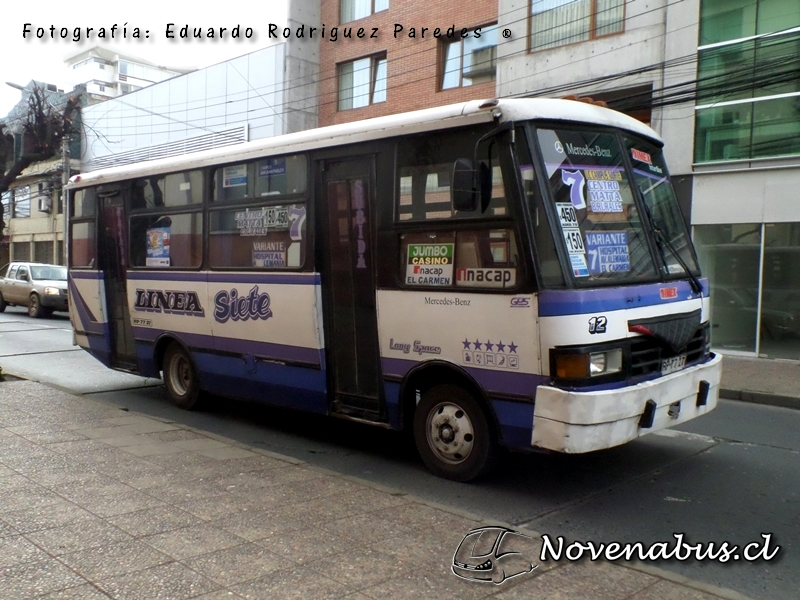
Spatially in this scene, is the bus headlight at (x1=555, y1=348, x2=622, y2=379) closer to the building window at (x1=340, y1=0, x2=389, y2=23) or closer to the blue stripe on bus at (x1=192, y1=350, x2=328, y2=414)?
the blue stripe on bus at (x1=192, y1=350, x2=328, y2=414)

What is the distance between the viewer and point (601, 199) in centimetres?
601

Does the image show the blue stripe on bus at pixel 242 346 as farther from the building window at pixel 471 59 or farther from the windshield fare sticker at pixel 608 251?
the building window at pixel 471 59

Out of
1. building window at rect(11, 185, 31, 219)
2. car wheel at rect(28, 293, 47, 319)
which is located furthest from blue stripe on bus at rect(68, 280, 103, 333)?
building window at rect(11, 185, 31, 219)

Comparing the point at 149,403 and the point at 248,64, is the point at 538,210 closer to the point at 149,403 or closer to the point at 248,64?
the point at 149,403

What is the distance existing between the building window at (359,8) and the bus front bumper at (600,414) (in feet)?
63.5

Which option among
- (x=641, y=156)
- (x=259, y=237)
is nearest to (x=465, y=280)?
(x=641, y=156)

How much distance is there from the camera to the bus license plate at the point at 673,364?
6016 millimetres

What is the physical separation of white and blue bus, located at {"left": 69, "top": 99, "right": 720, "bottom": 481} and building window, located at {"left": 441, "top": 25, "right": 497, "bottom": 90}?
41.4 feet

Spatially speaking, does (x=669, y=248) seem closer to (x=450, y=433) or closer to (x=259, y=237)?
(x=450, y=433)

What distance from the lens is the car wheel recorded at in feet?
78.6

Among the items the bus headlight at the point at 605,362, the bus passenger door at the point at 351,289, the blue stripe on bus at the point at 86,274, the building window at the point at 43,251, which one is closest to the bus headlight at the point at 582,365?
the bus headlight at the point at 605,362

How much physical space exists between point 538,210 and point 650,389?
156 centimetres

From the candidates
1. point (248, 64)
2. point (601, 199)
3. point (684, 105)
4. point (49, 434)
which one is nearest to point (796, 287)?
point (684, 105)

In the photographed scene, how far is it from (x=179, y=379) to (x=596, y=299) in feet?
20.0
